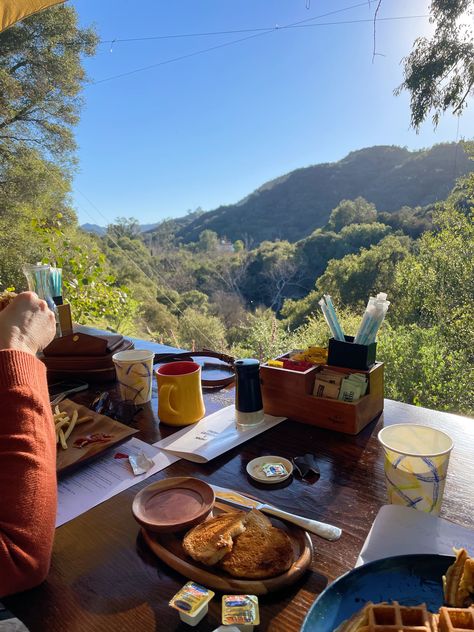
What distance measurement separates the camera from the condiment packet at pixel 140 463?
75cm

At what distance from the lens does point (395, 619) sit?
371 millimetres

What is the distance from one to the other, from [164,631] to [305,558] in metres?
0.17

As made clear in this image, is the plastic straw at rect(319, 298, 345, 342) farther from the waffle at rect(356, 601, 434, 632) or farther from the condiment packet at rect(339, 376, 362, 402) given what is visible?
the waffle at rect(356, 601, 434, 632)

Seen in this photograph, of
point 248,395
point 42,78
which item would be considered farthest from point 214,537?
point 42,78

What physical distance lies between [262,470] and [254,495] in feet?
0.21

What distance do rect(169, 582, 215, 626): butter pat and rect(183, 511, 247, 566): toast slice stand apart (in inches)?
1.5

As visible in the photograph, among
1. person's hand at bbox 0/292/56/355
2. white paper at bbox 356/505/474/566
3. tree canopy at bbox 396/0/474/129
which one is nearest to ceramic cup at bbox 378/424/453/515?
white paper at bbox 356/505/474/566

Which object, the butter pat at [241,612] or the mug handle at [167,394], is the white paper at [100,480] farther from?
the butter pat at [241,612]

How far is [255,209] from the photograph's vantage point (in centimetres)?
2055

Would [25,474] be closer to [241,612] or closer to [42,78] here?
[241,612]

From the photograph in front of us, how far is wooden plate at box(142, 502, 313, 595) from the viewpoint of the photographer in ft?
1.51

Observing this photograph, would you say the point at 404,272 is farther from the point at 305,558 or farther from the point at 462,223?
the point at 305,558

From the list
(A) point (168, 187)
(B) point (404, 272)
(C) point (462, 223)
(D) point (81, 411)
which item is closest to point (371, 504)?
(D) point (81, 411)

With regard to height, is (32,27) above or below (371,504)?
above
